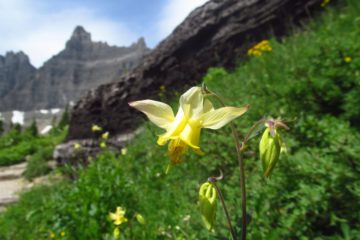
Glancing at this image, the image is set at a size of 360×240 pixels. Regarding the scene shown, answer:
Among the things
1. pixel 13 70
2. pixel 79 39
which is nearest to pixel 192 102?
pixel 79 39

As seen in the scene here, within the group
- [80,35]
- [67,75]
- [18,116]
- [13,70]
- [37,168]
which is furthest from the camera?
[13,70]

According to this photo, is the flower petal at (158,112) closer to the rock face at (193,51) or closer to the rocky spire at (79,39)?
the rock face at (193,51)

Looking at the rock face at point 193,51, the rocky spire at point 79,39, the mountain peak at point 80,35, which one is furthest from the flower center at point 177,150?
the mountain peak at point 80,35

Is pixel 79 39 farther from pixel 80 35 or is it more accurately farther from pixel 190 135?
pixel 190 135

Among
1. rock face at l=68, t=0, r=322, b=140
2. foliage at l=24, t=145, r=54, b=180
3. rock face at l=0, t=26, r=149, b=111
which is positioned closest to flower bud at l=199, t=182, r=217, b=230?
rock face at l=68, t=0, r=322, b=140

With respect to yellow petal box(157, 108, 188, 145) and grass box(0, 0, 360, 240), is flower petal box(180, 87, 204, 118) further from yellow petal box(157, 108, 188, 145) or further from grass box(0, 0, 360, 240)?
grass box(0, 0, 360, 240)

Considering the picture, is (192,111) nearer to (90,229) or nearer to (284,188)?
(284,188)

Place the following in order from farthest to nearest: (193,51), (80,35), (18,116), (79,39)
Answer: (80,35), (79,39), (18,116), (193,51)

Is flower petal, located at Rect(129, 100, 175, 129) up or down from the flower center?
up
